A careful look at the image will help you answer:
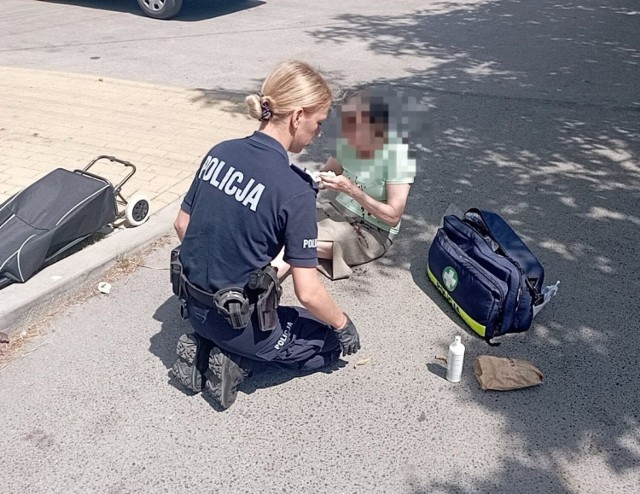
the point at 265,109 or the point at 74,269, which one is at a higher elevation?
the point at 265,109

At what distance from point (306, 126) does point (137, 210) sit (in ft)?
6.67

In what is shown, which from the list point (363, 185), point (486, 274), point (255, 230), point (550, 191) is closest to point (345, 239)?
point (363, 185)

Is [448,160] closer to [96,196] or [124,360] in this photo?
[96,196]

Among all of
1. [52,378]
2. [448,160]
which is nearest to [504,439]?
[52,378]

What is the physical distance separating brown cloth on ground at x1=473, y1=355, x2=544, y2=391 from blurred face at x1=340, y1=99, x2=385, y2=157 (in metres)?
1.23

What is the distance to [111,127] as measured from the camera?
6.27 m

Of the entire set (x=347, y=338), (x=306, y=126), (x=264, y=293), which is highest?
(x=306, y=126)

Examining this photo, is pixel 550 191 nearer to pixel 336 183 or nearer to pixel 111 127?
pixel 336 183

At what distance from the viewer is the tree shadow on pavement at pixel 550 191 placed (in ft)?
9.73

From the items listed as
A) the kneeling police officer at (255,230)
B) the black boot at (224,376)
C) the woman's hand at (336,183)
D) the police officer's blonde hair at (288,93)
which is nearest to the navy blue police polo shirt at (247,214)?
the kneeling police officer at (255,230)

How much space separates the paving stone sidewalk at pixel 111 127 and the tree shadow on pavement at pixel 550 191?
1910mm

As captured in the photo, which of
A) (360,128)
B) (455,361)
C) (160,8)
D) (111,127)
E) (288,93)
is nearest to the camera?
(288,93)

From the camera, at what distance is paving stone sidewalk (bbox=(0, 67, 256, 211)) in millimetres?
5277

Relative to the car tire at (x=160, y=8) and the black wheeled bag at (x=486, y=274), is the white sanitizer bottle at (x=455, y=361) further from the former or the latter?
the car tire at (x=160, y=8)
